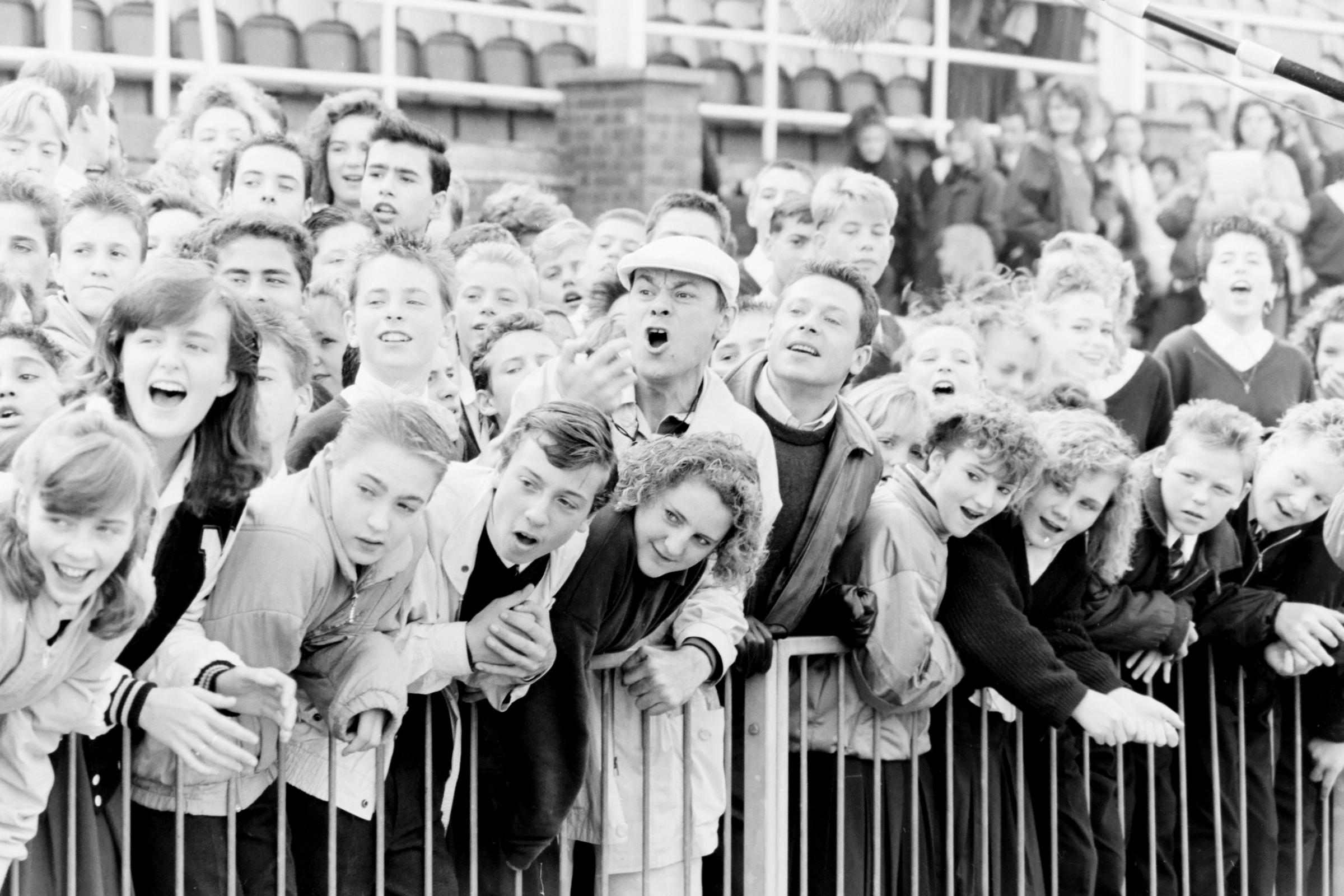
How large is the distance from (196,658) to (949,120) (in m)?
8.42

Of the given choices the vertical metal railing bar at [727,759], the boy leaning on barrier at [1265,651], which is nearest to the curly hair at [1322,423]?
the boy leaning on barrier at [1265,651]

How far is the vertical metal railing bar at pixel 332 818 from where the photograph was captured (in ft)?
11.3

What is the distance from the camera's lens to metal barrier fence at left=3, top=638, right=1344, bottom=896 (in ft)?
11.4

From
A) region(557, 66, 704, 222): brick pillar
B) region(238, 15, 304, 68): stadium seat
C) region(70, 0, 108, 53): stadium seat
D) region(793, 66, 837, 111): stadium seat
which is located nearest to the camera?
region(70, 0, 108, 53): stadium seat

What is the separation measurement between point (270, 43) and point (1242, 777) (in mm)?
6011

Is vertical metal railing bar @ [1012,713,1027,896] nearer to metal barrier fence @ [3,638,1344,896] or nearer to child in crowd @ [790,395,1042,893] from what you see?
metal barrier fence @ [3,638,1344,896]

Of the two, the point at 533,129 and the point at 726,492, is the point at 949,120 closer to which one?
the point at 533,129

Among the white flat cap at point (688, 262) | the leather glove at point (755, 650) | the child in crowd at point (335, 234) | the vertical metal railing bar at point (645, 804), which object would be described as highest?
the child in crowd at point (335, 234)

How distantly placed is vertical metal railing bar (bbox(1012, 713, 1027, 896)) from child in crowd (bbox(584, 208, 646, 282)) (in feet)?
7.01

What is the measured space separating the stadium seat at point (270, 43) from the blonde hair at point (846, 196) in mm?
3674

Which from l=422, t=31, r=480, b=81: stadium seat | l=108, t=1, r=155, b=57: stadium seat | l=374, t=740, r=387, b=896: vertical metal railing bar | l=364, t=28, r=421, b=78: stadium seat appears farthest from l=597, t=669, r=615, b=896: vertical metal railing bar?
l=422, t=31, r=480, b=81: stadium seat

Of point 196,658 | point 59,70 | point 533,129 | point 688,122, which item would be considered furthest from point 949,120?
point 196,658

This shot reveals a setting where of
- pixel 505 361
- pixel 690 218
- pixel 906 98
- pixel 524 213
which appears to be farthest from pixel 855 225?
pixel 906 98

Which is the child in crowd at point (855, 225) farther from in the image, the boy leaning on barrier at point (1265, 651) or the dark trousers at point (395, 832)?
the dark trousers at point (395, 832)
